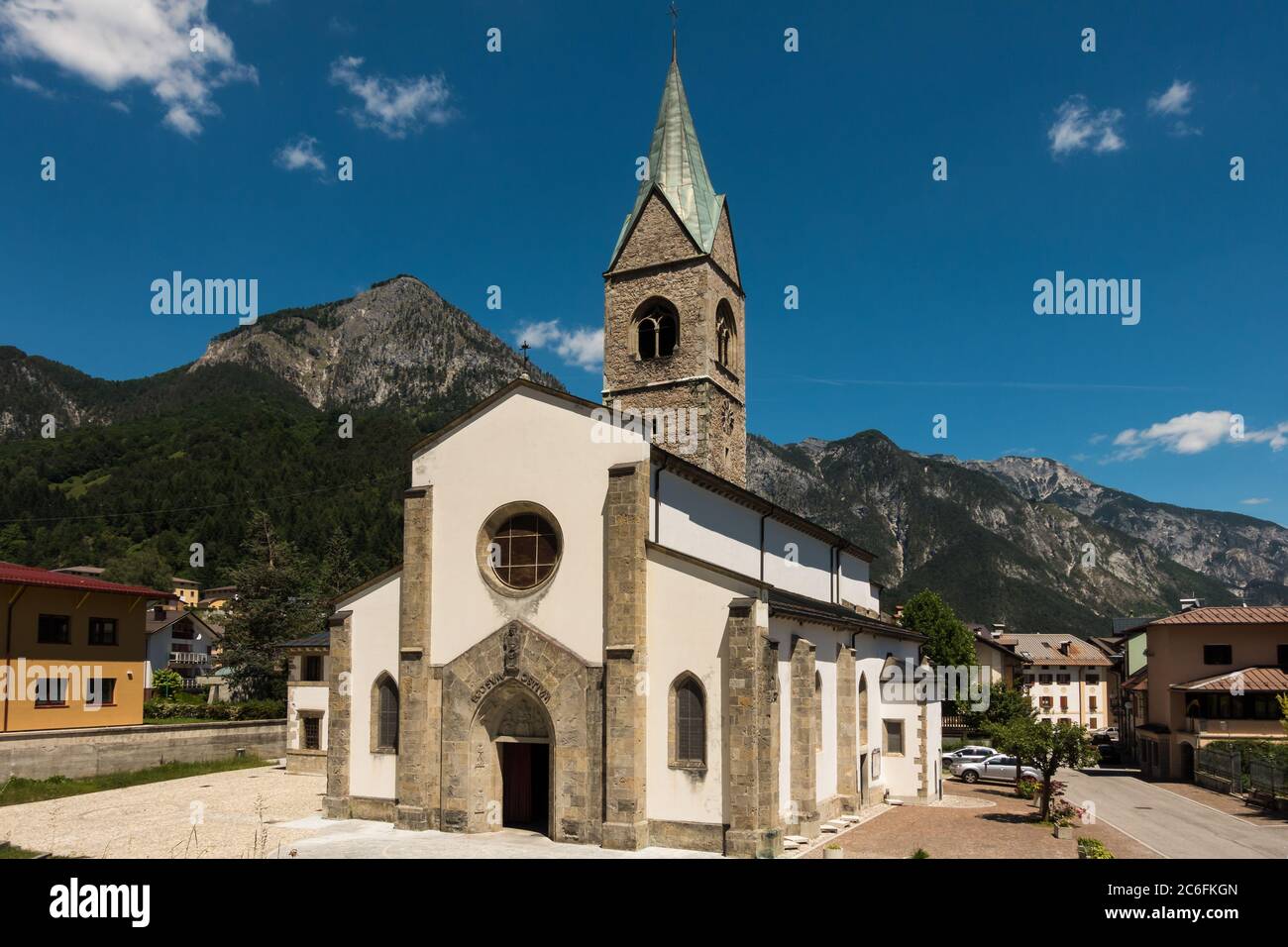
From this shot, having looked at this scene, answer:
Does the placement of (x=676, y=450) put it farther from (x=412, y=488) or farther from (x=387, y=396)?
(x=387, y=396)

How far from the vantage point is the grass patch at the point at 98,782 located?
30531 mm

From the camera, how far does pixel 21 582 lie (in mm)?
35844

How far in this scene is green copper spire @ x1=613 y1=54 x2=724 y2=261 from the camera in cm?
3894

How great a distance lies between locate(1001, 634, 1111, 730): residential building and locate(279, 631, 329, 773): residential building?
6814cm

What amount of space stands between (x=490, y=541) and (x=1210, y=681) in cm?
3762

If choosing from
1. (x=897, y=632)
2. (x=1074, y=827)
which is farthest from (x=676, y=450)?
(x=1074, y=827)

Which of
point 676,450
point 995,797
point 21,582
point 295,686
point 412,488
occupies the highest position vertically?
point 676,450

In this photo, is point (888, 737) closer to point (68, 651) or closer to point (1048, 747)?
point (1048, 747)

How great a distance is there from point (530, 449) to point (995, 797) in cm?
2364

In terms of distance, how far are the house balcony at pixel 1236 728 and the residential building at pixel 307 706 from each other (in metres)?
40.6

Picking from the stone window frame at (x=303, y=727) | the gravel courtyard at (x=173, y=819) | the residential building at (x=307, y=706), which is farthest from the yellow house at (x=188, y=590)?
the gravel courtyard at (x=173, y=819)

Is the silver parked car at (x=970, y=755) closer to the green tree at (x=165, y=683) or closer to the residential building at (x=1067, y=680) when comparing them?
the residential building at (x=1067, y=680)
